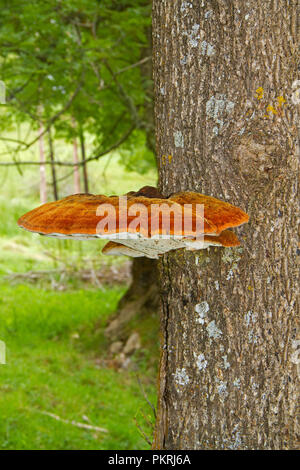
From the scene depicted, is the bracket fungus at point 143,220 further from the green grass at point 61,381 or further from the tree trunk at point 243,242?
the green grass at point 61,381

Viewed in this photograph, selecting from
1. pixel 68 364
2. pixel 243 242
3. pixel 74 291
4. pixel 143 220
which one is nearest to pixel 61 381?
pixel 68 364

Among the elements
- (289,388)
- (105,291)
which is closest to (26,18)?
(289,388)

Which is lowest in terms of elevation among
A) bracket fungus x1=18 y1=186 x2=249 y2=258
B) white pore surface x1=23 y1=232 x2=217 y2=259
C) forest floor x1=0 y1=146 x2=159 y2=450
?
forest floor x1=0 y1=146 x2=159 y2=450

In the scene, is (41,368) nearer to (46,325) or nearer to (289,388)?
(46,325)

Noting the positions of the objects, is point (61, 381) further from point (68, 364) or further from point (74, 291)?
point (74, 291)

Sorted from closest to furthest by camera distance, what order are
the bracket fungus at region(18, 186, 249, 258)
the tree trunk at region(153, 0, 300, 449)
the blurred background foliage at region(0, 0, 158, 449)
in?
1. the bracket fungus at region(18, 186, 249, 258)
2. the tree trunk at region(153, 0, 300, 449)
3. the blurred background foliage at region(0, 0, 158, 449)

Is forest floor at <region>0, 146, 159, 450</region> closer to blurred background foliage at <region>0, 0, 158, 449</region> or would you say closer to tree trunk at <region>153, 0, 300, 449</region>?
blurred background foliage at <region>0, 0, 158, 449</region>

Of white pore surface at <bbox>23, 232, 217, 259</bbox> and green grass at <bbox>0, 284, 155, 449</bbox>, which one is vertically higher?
white pore surface at <bbox>23, 232, 217, 259</bbox>

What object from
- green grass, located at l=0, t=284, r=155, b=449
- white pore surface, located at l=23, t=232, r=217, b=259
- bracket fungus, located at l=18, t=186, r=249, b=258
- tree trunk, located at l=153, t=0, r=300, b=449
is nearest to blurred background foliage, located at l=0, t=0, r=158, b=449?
green grass, located at l=0, t=284, r=155, b=449
